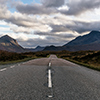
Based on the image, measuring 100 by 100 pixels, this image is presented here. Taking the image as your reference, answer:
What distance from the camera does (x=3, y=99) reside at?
11.9 ft

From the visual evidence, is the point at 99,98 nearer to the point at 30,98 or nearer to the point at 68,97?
the point at 68,97

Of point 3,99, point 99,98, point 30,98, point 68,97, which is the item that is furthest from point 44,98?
point 99,98

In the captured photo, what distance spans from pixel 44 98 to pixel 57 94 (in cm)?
55

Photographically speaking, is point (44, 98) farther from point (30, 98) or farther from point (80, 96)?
point (80, 96)

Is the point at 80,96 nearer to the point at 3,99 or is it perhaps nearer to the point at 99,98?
the point at 99,98

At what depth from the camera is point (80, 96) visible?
411cm

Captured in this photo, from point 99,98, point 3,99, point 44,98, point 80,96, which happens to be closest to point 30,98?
point 44,98

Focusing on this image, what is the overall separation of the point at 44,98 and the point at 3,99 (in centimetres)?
110

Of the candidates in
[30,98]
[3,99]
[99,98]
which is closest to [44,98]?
[30,98]

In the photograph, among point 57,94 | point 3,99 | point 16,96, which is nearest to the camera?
point 3,99

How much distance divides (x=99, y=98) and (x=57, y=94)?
1.24 meters

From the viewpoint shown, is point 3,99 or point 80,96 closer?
point 3,99

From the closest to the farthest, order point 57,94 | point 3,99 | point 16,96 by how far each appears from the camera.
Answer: point 3,99 < point 16,96 < point 57,94

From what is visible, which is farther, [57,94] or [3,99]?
[57,94]
